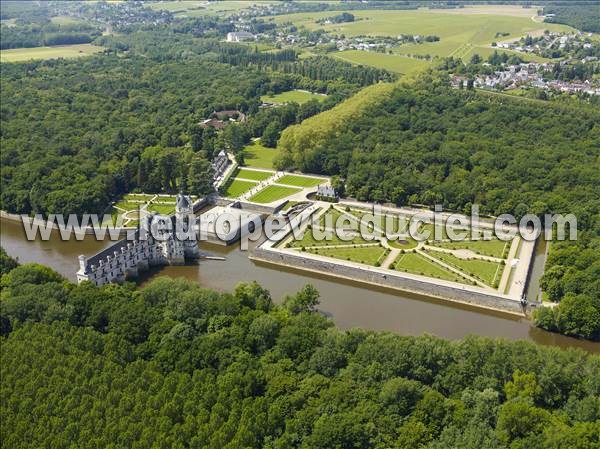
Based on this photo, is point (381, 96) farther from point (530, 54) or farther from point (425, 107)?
point (530, 54)

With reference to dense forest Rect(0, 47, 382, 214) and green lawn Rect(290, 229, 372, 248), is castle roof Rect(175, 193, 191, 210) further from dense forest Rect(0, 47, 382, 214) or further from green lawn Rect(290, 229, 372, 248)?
dense forest Rect(0, 47, 382, 214)

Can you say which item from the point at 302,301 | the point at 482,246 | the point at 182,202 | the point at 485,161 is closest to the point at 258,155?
the point at 485,161

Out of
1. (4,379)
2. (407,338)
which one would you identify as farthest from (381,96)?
(4,379)

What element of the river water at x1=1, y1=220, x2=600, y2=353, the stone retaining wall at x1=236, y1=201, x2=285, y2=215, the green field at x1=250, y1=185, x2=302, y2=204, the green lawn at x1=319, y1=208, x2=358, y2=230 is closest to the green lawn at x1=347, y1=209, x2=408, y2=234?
the green lawn at x1=319, y1=208, x2=358, y2=230

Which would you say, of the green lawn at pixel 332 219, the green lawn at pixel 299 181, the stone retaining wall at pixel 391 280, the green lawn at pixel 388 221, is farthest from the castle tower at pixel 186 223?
the green lawn at pixel 299 181

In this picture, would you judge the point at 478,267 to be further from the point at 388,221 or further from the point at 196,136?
the point at 196,136

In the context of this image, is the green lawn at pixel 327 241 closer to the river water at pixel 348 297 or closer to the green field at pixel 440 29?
the river water at pixel 348 297
